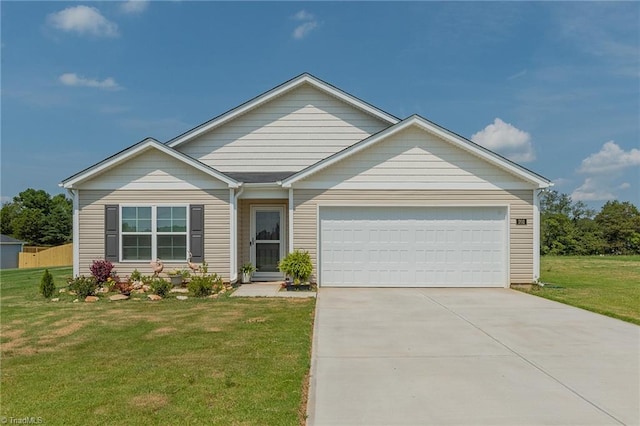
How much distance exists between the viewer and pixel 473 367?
5.18m

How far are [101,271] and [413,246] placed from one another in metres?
8.66

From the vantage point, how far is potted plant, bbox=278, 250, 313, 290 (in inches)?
453

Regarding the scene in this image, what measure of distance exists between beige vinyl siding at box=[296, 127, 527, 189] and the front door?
5.99 feet

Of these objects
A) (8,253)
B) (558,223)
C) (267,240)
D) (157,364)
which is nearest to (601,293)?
(267,240)

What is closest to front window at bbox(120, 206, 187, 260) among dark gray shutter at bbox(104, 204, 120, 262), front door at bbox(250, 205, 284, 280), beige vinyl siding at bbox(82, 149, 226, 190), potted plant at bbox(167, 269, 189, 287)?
dark gray shutter at bbox(104, 204, 120, 262)

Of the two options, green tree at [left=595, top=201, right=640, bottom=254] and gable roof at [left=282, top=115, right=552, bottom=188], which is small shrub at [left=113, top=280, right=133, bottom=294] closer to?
gable roof at [left=282, top=115, right=552, bottom=188]

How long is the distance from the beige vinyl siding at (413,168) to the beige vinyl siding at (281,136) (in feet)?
6.66

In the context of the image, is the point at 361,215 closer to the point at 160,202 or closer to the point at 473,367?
the point at 160,202

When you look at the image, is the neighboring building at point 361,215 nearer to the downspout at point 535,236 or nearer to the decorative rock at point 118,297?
the downspout at point 535,236

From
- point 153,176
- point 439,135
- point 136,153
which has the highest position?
point 439,135

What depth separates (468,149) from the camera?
39.6 feet

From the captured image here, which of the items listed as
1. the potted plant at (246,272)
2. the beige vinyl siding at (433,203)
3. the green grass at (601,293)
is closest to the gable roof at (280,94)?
the beige vinyl siding at (433,203)

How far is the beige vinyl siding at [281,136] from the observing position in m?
14.1

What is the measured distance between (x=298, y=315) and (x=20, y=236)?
176ft
